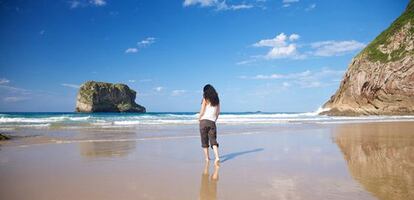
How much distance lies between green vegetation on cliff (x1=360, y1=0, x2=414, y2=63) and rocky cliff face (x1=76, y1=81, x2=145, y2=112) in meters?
68.6

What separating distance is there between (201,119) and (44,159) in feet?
12.0

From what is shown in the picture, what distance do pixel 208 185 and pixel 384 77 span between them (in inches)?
1841

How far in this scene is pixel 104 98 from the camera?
91.1 metres

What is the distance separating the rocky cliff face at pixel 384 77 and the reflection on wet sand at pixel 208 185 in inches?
1671

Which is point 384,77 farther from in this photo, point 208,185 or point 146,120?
point 208,185

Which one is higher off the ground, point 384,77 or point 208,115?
point 384,77

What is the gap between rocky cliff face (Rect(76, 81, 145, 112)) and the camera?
3462 inches

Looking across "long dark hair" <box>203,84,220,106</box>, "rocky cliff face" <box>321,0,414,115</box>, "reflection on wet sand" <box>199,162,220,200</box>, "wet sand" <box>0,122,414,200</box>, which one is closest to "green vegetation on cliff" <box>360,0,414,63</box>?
"rocky cliff face" <box>321,0,414,115</box>

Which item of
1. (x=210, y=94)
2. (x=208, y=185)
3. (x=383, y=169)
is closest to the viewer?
(x=208, y=185)

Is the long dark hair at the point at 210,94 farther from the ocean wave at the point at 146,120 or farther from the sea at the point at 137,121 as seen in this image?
the ocean wave at the point at 146,120

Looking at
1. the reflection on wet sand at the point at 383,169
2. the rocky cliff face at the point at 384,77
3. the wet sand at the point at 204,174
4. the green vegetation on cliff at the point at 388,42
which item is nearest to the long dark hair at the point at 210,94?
the wet sand at the point at 204,174

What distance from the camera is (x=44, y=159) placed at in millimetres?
7070

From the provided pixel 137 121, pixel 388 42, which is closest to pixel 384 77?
pixel 388 42

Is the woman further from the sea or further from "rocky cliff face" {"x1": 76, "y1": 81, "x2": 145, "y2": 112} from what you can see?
"rocky cliff face" {"x1": 76, "y1": 81, "x2": 145, "y2": 112}
